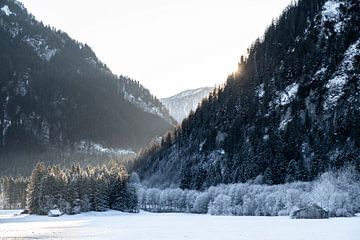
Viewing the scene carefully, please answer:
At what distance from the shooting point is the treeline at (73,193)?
160375mm

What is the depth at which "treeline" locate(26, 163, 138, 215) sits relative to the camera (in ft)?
526

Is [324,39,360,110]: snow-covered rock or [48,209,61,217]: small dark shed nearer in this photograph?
[48,209,61,217]: small dark shed

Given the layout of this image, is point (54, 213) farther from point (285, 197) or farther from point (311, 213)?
point (311, 213)

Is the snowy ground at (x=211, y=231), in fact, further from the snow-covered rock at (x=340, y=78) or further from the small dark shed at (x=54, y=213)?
the snow-covered rock at (x=340, y=78)

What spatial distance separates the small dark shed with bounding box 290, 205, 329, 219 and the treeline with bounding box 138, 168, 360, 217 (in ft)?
36.9

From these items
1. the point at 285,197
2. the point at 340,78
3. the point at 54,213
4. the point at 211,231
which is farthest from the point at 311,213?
the point at 340,78

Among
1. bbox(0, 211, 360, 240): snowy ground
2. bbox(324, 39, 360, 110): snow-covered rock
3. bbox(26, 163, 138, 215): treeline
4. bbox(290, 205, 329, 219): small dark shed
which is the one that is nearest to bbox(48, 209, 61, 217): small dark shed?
bbox(26, 163, 138, 215): treeline

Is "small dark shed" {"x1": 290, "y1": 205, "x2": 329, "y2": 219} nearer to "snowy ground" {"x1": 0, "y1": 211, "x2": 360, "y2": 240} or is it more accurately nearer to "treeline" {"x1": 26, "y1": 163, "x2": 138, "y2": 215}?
"snowy ground" {"x1": 0, "y1": 211, "x2": 360, "y2": 240}

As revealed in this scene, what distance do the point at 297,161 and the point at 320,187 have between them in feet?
121

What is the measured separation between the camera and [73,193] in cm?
16138

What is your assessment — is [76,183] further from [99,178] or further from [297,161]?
[297,161]

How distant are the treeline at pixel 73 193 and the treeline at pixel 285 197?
26.6 meters

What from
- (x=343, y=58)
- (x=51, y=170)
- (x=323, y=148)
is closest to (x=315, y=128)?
(x=323, y=148)

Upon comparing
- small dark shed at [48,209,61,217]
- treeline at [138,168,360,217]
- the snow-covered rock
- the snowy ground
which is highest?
the snow-covered rock
